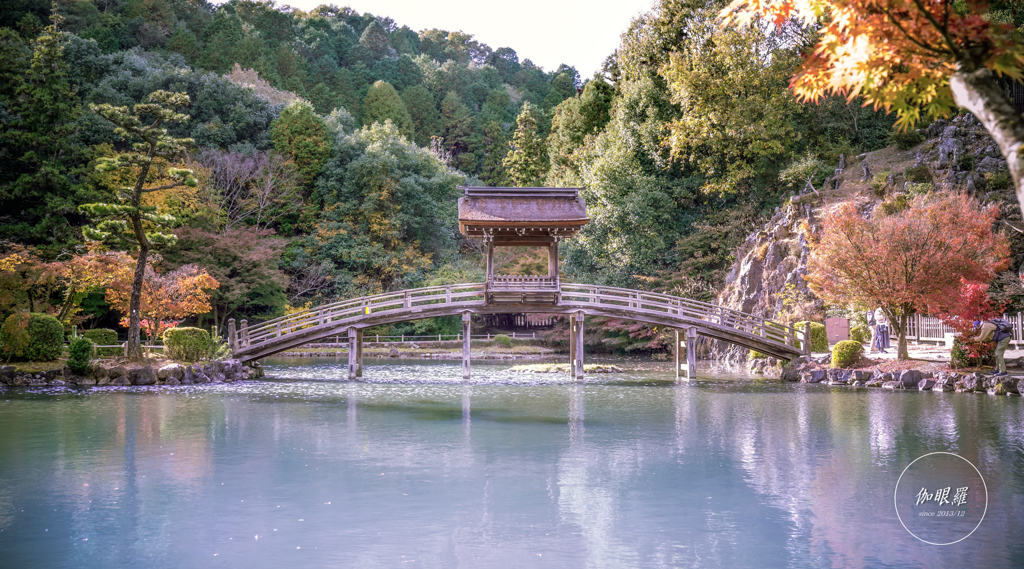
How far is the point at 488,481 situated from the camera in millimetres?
10312

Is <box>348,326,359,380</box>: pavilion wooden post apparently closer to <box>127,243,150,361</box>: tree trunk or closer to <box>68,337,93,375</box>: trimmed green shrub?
<box>127,243,150,361</box>: tree trunk

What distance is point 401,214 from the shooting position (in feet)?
141

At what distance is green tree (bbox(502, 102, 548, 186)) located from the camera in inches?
2058

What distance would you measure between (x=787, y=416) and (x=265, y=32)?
59.5 meters

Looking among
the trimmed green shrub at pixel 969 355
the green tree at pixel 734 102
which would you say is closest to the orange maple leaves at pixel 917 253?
the trimmed green shrub at pixel 969 355

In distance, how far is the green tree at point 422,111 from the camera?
62500 millimetres

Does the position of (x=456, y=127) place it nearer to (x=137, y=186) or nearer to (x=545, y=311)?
(x=545, y=311)

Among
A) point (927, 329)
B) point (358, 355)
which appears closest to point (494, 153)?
point (358, 355)

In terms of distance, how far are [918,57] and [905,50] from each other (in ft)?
0.45

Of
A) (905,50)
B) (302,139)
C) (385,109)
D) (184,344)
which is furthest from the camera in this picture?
(385,109)

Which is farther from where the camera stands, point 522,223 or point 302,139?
point 302,139

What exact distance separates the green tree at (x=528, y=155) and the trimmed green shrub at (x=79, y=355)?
110 feet

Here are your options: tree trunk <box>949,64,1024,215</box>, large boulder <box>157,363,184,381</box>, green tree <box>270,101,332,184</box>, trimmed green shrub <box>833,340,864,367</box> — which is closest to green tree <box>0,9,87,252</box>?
green tree <box>270,101,332,184</box>

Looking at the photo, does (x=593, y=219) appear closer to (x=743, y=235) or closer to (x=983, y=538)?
(x=743, y=235)
